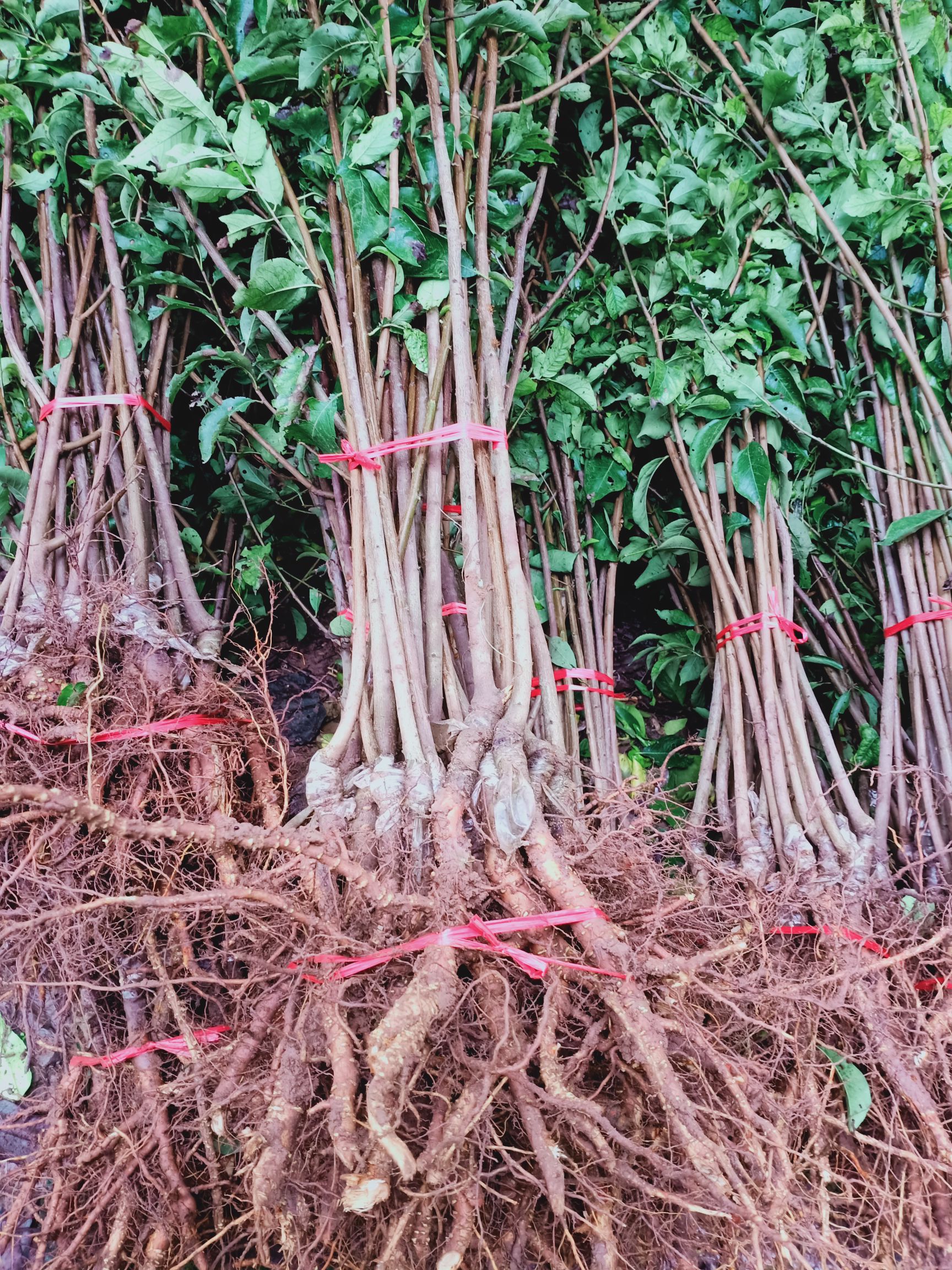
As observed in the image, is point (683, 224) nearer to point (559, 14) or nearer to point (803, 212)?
point (803, 212)

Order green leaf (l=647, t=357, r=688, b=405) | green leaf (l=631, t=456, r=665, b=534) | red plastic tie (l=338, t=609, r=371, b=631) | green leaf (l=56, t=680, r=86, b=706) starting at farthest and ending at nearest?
green leaf (l=631, t=456, r=665, b=534), green leaf (l=647, t=357, r=688, b=405), red plastic tie (l=338, t=609, r=371, b=631), green leaf (l=56, t=680, r=86, b=706)

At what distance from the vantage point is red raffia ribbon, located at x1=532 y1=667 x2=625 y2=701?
1.74m

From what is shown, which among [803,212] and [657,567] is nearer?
[803,212]

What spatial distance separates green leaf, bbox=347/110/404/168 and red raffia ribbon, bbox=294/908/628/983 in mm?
Answer: 1307

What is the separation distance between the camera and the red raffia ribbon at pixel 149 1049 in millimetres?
1281

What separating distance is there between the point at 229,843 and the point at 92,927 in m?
0.31

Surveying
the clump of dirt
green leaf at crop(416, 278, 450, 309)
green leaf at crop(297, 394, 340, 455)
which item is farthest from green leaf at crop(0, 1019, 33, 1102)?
green leaf at crop(416, 278, 450, 309)

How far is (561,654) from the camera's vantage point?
175cm

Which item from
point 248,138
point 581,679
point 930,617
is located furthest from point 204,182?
point 930,617

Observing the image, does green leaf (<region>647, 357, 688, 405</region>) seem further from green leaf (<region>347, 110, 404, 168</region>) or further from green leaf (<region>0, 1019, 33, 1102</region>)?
Result: green leaf (<region>0, 1019, 33, 1102</region>)

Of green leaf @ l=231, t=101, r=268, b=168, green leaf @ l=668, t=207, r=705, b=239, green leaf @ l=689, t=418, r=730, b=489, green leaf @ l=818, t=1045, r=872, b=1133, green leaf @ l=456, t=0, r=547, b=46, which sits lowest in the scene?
green leaf @ l=818, t=1045, r=872, b=1133

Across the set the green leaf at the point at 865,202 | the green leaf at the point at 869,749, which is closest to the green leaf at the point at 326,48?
the green leaf at the point at 865,202

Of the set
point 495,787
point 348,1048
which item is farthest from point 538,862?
point 348,1048

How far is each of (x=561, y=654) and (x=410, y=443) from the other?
1.91 ft
